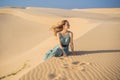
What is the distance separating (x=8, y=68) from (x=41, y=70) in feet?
15.1

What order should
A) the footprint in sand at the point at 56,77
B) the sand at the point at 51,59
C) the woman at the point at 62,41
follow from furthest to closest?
the woman at the point at 62,41 < the sand at the point at 51,59 < the footprint in sand at the point at 56,77

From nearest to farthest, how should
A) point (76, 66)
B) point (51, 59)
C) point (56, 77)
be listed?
1. point (56, 77)
2. point (76, 66)
3. point (51, 59)

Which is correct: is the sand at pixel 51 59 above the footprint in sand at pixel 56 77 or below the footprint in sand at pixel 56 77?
below

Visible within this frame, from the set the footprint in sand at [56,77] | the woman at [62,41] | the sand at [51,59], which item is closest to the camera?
the footprint in sand at [56,77]

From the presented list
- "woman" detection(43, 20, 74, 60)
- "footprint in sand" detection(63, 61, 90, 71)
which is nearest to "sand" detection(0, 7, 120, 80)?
"footprint in sand" detection(63, 61, 90, 71)

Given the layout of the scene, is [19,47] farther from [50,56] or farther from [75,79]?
[75,79]

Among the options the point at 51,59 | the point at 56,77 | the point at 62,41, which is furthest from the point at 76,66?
the point at 62,41

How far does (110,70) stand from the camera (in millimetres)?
7332

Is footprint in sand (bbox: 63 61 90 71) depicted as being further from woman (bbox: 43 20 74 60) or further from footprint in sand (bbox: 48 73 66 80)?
woman (bbox: 43 20 74 60)

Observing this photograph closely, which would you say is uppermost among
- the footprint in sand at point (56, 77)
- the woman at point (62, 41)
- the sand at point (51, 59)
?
the woman at point (62, 41)

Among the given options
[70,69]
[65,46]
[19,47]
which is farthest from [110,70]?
[19,47]

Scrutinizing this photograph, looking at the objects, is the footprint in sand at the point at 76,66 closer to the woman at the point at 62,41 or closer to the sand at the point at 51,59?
the sand at the point at 51,59

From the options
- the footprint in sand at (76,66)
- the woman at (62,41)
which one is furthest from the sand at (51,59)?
the woman at (62,41)

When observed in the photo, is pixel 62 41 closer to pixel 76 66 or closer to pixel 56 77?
pixel 76 66
